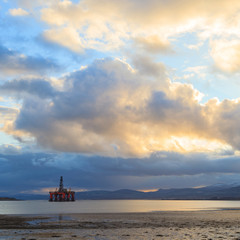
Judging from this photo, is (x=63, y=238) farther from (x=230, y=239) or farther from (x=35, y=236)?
(x=230, y=239)

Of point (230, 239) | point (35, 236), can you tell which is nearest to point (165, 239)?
point (230, 239)

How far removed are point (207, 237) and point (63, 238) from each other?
21.1 meters

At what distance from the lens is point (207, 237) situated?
44500 millimetres

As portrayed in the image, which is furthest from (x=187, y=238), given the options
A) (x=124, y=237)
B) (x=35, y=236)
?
(x=35, y=236)

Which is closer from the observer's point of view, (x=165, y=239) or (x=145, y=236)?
(x=165, y=239)

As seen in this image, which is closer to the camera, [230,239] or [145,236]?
[230,239]

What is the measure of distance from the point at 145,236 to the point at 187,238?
6534 millimetres

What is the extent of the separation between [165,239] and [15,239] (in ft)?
70.2

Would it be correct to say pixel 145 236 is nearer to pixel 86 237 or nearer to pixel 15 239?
Result: pixel 86 237

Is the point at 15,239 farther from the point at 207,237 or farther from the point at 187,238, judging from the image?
the point at 207,237

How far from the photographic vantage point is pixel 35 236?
4500cm

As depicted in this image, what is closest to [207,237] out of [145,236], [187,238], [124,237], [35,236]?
[187,238]

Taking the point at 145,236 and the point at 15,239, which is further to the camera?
the point at 145,236

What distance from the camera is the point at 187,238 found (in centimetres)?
4416
